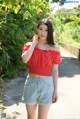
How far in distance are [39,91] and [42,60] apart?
1.36ft

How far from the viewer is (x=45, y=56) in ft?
15.1

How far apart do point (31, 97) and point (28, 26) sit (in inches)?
384

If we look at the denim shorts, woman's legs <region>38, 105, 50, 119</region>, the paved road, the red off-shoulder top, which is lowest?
the paved road

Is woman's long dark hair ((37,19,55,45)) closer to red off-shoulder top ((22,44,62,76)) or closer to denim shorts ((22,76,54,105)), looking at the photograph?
red off-shoulder top ((22,44,62,76))

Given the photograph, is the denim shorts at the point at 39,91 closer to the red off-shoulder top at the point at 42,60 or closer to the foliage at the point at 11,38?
the red off-shoulder top at the point at 42,60

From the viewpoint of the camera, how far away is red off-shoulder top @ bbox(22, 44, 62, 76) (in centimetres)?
459

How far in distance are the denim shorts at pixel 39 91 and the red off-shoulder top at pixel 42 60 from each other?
115 millimetres

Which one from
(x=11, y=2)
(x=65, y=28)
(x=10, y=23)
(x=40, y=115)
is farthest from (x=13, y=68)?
(x=65, y=28)

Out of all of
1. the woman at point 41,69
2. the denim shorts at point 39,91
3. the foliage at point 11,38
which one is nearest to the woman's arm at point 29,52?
the woman at point 41,69

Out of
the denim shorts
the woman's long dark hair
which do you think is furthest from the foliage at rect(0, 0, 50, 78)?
the denim shorts

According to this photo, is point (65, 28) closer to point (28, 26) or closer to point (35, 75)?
point (28, 26)

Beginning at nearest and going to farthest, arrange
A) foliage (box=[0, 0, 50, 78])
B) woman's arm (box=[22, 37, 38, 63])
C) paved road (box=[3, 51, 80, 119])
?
woman's arm (box=[22, 37, 38, 63])
paved road (box=[3, 51, 80, 119])
foliage (box=[0, 0, 50, 78])

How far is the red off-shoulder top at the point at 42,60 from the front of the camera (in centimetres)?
459

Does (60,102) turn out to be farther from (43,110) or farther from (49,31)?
(49,31)
